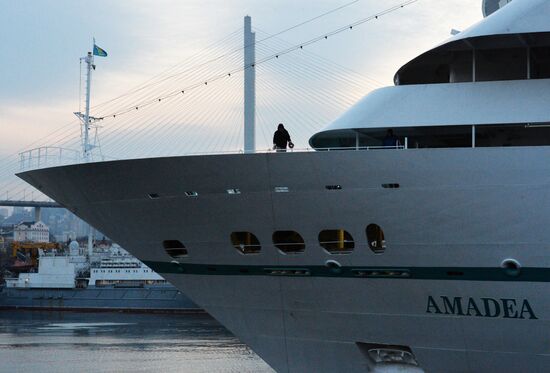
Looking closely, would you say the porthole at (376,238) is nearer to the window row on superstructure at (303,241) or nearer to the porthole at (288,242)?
the window row on superstructure at (303,241)

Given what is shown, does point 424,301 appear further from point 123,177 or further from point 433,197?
point 123,177

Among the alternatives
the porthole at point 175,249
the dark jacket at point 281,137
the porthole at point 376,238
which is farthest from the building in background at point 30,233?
the porthole at point 376,238

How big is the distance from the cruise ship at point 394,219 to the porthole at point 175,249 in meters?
0.04

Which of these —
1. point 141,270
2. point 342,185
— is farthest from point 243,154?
point 141,270

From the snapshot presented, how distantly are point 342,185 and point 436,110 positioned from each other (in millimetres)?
1900

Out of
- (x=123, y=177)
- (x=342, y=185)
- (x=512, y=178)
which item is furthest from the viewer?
(x=123, y=177)

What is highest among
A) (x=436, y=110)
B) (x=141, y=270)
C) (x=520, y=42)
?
(x=520, y=42)

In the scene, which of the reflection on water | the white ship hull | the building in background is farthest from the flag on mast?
the building in background

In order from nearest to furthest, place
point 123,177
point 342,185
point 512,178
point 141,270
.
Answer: point 512,178 < point 342,185 < point 123,177 < point 141,270

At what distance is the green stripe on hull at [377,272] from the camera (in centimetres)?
1215

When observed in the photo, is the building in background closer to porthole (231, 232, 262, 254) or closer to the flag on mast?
the flag on mast

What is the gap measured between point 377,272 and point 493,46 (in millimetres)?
3933

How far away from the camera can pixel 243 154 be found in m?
13.2

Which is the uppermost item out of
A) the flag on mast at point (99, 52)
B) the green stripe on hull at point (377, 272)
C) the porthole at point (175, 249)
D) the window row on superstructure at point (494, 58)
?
the flag on mast at point (99, 52)
